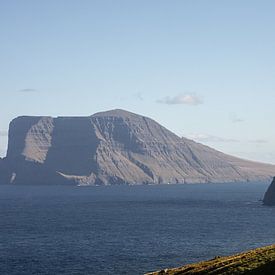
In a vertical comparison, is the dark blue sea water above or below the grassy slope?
below

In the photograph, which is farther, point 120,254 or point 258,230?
point 258,230

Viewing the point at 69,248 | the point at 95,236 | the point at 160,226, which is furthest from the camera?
the point at 160,226

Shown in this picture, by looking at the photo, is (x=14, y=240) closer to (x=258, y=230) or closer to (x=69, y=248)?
(x=69, y=248)

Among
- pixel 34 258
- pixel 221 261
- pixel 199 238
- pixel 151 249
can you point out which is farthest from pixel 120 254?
pixel 221 261

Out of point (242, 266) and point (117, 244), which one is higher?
point (242, 266)

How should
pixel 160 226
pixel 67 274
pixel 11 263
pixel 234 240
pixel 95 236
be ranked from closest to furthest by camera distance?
pixel 67 274 → pixel 11 263 → pixel 234 240 → pixel 95 236 → pixel 160 226

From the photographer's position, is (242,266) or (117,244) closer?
(242,266)

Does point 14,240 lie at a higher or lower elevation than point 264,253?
lower

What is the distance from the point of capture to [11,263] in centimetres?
11881

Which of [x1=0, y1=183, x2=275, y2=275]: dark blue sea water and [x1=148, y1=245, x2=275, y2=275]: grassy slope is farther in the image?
[x1=0, y1=183, x2=275, y2=275]: dark blue sea water

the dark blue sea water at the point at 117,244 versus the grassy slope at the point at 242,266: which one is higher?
the grassy slope at the point at 242,266

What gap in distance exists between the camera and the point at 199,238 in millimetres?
156500

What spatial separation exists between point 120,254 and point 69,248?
16788 millimetres

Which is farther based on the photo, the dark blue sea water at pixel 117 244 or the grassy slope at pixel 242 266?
the dark blue sea water at pixel 117 244
